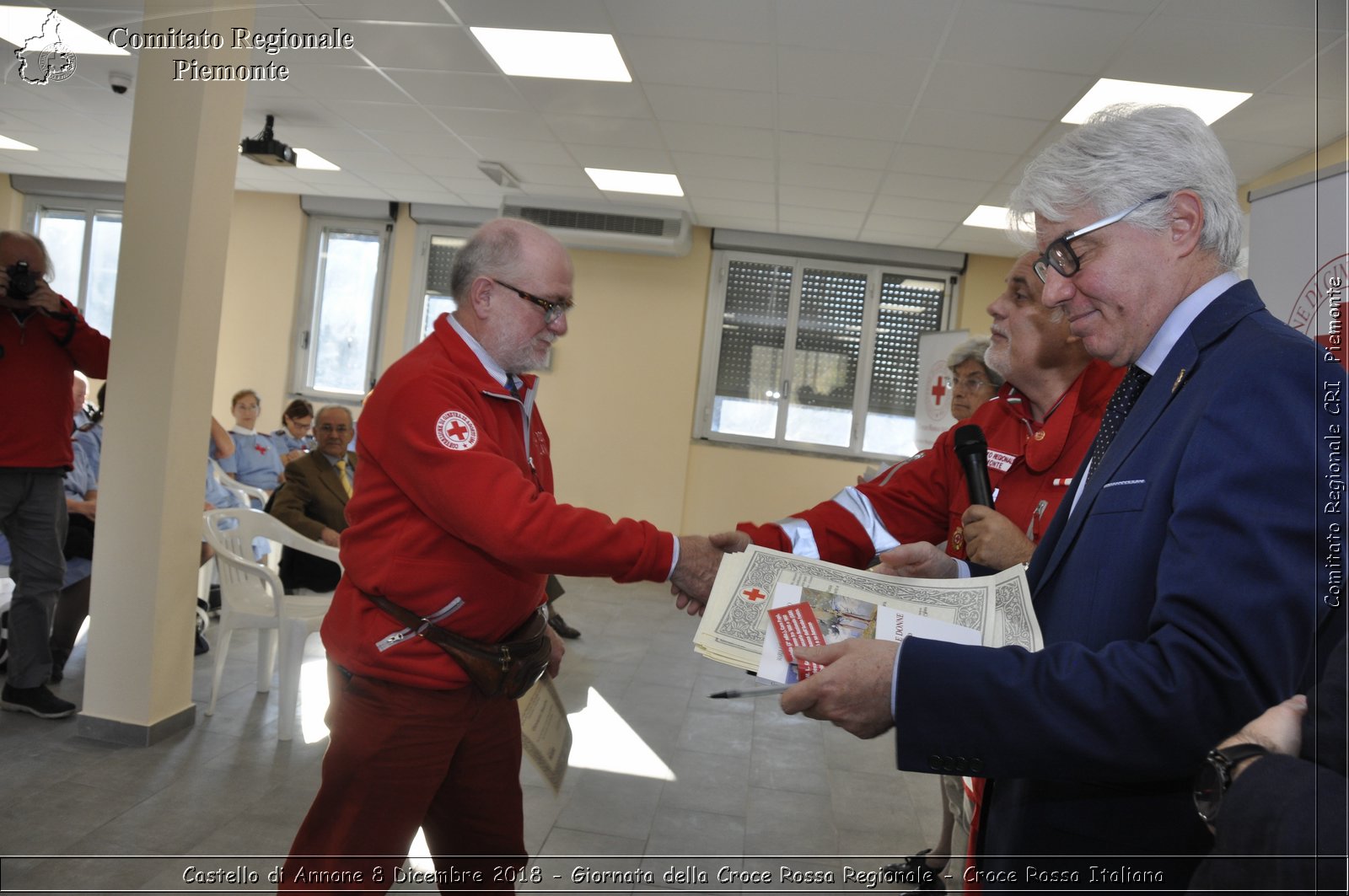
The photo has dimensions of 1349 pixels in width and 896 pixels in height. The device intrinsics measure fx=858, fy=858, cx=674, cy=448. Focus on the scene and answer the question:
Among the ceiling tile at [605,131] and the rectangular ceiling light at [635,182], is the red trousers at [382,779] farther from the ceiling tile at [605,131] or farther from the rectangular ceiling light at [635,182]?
the rectangular ceiling light at [635,182]

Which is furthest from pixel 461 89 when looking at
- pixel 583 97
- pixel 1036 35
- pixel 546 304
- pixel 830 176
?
pixel 546 304

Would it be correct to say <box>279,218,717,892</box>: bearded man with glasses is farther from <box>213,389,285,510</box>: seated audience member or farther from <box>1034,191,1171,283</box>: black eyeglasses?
<box>213,389,285,510</box>: seated audience member

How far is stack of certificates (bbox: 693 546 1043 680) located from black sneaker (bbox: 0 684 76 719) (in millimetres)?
3452

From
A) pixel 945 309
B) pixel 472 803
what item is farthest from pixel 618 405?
pixel 472 803

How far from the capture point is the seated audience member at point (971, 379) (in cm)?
323

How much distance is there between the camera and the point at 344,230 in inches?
360

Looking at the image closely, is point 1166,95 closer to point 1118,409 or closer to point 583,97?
point 583,97

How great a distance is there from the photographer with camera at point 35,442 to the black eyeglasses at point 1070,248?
359 centimetres

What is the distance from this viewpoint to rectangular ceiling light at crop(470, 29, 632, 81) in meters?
4.46

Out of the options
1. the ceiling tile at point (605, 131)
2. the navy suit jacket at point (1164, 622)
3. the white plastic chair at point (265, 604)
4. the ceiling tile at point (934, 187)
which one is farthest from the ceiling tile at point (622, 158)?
the navy suit jacket at point (1164, 622)

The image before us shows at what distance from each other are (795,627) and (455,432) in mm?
790

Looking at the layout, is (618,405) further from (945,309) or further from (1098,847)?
(1098,847)

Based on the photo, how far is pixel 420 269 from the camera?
8961 mm

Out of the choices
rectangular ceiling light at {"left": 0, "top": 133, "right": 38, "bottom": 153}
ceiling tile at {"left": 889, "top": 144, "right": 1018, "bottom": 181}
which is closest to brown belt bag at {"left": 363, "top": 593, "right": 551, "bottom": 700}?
ceiling tile at {"left": 889, "top": 144, "right": 1018, "bottom": 181}
